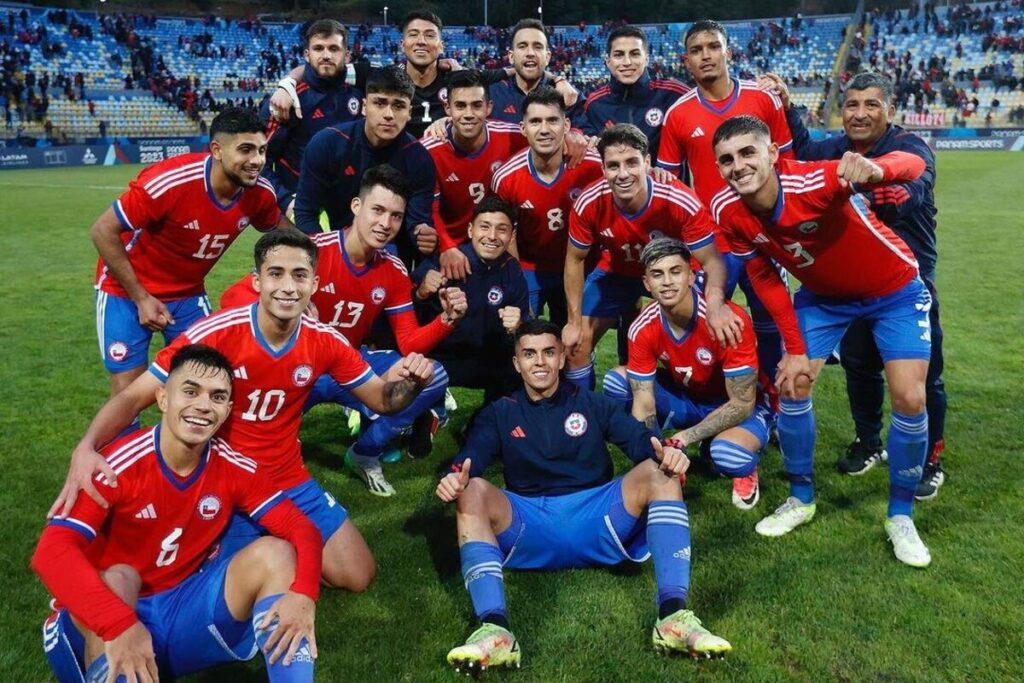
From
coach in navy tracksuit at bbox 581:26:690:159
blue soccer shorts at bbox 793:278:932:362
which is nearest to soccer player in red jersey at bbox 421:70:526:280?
coach in navy tracksuit at bbox 581:26:690:159

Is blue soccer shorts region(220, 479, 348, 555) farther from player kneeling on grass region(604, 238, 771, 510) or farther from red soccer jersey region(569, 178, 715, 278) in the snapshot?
red soccer jersey region(569, 178, 715, 278)

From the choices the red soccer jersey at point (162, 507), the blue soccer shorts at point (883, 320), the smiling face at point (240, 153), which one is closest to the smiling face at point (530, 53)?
the smiling face at point (240, 153)

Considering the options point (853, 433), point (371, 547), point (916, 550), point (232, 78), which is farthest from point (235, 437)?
point (232, 78)

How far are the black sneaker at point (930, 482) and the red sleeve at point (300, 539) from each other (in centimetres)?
347

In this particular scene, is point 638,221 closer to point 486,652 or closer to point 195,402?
point 486,652

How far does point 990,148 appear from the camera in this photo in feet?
118

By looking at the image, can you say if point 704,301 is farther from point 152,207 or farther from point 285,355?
point 152,207

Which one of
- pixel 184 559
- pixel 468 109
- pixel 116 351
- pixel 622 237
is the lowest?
pixel 184 559

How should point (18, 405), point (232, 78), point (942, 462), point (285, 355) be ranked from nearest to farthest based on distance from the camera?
point (285, 355), point (942, 462), point (18, 405), point (232, 78)

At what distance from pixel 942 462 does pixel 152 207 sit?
5111 mm

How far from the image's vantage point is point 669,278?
179 inches

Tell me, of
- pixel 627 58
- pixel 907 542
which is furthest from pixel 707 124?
pixel 907 542

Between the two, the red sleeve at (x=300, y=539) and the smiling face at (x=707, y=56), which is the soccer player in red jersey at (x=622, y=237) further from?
the red sleeve at (x=300, y=539)

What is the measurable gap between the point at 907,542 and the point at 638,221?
241 cm
